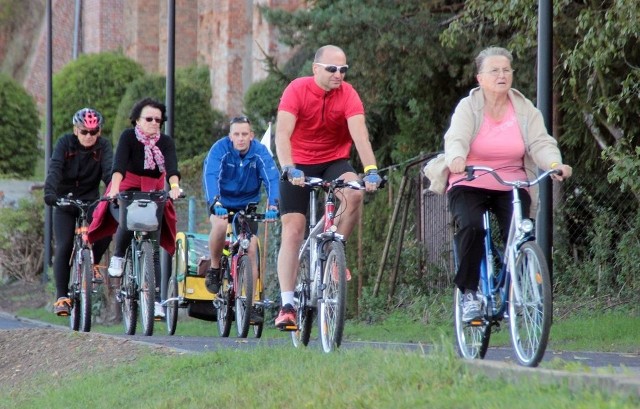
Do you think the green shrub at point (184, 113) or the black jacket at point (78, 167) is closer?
the black jacket at point (78, 167)

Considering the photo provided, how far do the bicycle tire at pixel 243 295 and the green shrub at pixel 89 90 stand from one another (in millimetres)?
34332

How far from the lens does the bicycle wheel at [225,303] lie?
12711 mm

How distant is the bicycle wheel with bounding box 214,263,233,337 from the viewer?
1271cm

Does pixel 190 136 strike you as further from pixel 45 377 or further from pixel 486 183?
pixel 486 183

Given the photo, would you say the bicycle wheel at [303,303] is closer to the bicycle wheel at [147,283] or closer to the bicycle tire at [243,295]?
the bicycle tire at [243,295]

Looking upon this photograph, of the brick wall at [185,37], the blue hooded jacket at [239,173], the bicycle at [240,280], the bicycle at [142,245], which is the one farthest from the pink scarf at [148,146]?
the brick wall at [185,37]

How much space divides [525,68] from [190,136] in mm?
21914

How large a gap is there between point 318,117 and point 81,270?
4.26 metres

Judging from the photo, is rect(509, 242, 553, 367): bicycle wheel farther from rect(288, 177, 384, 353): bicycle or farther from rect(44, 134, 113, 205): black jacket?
rect(44, 134, 113, 205): black jacket

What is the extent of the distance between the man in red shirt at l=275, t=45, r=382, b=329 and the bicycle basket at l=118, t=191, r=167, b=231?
279 cm

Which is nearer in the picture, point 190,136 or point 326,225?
point 326,225

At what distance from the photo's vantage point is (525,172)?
27.2 feet

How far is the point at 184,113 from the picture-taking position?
1566 inches

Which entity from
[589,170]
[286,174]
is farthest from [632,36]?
[286,174]
